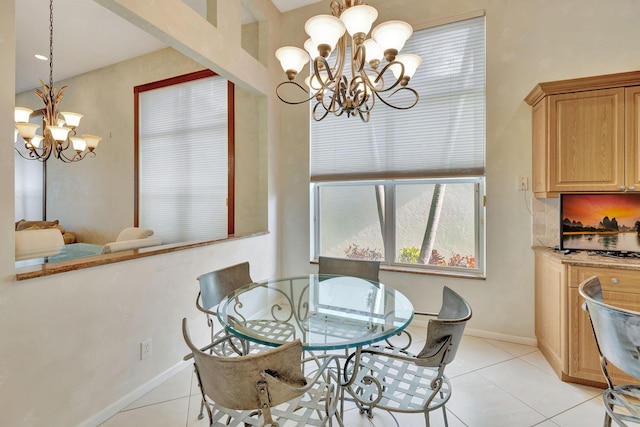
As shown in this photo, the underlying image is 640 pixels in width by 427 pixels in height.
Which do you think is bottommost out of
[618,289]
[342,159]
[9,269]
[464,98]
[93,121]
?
[618,289]

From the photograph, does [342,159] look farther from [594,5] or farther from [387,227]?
[594,5]

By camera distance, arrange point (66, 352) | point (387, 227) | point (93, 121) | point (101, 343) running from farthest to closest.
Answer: point (93, 121)
point (387, 227)
point (101, 343)
point (66, 352)

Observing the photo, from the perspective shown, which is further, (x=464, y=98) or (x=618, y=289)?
(x=464, y=98)

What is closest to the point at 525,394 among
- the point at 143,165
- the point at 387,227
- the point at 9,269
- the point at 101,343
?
the point at 387,227

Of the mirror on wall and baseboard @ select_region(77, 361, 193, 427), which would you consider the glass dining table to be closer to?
baseboard @ select_region(77, 361, 193, 427)

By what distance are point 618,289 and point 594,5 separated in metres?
2.30

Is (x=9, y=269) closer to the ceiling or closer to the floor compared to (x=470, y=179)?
closer to the floor

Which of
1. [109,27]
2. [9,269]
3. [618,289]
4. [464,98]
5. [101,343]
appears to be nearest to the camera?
[9,269]

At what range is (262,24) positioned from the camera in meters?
3.36

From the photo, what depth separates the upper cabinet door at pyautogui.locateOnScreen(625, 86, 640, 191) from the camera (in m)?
2.05

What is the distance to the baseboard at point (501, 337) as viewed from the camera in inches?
104

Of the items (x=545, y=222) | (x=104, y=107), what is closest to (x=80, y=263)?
(x=545, y=222)

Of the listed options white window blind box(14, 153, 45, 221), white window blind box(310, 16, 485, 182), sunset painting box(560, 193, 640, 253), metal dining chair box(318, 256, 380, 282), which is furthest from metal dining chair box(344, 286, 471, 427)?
white window blind box(14, 153, 45, 221)

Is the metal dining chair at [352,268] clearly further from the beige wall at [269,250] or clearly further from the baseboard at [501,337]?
the baseboard at [501,337]
